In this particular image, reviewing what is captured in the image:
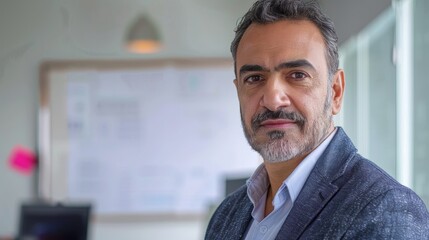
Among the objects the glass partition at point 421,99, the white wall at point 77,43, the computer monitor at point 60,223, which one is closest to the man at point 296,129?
the glass partition at point 421,99

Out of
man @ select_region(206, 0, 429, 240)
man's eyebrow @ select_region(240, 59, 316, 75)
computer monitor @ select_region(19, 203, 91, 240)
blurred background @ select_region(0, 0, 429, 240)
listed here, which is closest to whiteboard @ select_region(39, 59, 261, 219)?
blurred background @ select_region(0, 0, 429, 240)

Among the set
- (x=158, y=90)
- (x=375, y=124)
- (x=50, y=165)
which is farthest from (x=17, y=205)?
A: (x=375, y=124)

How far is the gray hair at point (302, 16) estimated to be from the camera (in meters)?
1.01

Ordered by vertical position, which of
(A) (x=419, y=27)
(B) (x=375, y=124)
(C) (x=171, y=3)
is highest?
(C) (x=171, y=3)

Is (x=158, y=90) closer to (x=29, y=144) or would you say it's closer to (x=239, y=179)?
(x=29, y=144)

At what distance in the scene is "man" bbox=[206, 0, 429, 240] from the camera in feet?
2.80

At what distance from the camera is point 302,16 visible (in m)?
1.02

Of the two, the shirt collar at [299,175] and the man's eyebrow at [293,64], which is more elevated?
the man's eyebrow at [293,64]

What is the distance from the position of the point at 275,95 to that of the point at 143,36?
3093 mm

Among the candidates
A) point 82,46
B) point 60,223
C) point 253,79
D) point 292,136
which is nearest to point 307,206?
point 292,136

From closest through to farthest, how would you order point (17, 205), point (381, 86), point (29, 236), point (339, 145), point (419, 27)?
point (339, 145)
point (419, 27)
point (381, 86)
point (29, 236)
point (17, 205)

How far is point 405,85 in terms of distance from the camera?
2090mm

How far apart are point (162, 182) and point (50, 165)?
2.59 feet

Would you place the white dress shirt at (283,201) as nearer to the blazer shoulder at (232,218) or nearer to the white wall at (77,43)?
the blazer shoulder at (232,218)
